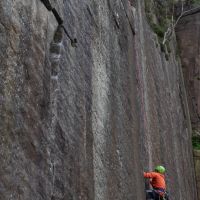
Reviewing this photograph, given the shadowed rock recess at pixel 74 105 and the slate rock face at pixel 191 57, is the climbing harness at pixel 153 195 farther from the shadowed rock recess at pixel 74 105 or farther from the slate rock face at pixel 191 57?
the slate rock face at pixel 191 57

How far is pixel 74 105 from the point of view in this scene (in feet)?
12.8

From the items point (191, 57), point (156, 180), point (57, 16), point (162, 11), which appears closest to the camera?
point (57, 16)

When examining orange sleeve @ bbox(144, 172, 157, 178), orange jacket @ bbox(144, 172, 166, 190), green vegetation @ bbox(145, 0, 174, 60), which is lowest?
orange jacket @ bbox(144, 172, 166, 190)

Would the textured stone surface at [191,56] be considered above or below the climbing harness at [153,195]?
above

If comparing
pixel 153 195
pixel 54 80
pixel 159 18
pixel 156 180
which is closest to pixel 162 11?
pixel 159 18

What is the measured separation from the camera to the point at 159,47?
11.0 metres

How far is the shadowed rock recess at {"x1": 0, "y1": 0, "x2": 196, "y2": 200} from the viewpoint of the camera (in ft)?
9.27

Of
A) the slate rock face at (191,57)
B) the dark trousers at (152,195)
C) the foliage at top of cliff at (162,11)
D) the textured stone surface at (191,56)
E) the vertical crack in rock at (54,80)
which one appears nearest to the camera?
the vertical crack in rock at (54,80)

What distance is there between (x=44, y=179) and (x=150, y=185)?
167 inches

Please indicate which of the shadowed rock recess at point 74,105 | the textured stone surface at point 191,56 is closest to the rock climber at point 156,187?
the shadowed rock recess at point 74,105

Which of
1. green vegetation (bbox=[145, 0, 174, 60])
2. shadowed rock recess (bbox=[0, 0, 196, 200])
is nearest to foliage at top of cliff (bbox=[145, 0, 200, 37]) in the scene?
green vegetation (bbox=[145, 0, 174, 60])

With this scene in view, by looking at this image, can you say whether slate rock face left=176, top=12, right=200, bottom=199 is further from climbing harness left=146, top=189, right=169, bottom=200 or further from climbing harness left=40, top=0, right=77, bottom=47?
climbing harness left=40, top=0, right=77, bottom=47

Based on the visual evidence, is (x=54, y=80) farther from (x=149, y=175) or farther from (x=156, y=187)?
(x=156, y=187)

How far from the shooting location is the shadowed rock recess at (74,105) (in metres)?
2.82
